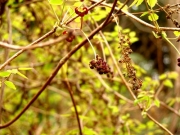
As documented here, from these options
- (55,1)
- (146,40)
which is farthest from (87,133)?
(146,40)

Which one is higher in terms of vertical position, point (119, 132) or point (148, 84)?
point (148, 84)

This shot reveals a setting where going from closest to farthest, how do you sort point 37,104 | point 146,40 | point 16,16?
point 16,16 < point 37,104 < point 146,40

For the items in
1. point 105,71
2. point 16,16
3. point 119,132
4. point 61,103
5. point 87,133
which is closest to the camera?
point 105,71

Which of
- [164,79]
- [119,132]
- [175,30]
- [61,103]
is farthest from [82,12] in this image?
[61,103]

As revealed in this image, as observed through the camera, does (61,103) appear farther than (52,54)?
Yes

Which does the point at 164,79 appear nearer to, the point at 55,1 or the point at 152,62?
the point at 55,1

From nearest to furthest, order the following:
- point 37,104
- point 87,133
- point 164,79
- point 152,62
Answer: point 87,133 → point 164,79 → point 37,104 → point 152,62

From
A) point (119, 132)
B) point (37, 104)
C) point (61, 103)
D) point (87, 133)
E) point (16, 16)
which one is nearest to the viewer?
point (87, 133)

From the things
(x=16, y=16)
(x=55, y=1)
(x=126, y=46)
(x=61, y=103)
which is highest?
(x=16, y=16)

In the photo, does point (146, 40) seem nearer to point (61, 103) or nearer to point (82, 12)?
point (61, 103)
